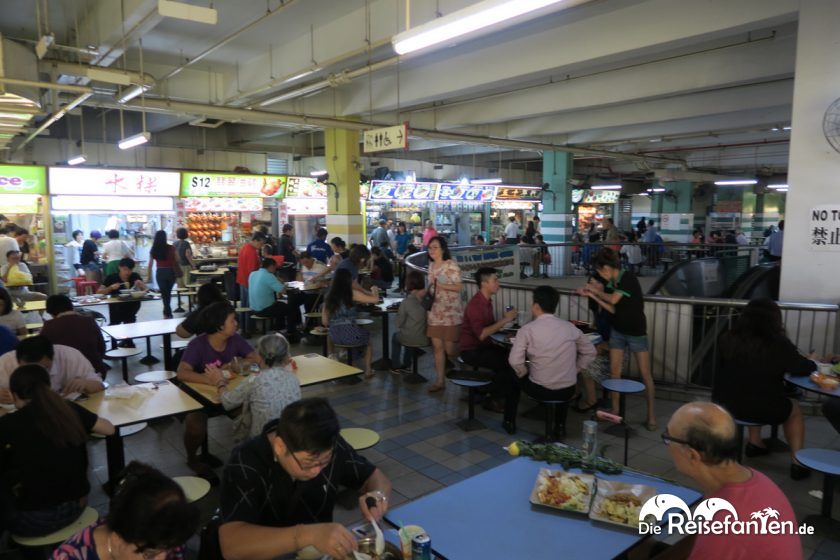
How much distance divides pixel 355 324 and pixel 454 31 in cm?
391

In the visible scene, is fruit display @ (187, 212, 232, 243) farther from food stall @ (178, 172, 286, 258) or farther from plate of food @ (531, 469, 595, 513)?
plate of food @ (531, 469, 595, 513)

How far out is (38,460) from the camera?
2.98m

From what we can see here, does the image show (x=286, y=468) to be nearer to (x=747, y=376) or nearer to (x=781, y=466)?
(x=747, y=376)

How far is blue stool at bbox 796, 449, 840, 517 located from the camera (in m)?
3.49

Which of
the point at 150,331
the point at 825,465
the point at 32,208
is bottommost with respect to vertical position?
the point at 825,465

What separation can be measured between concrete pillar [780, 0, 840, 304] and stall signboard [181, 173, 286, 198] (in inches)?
468

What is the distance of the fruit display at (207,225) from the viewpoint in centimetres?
1441

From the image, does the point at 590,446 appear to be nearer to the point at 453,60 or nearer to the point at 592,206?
the point at 453,60

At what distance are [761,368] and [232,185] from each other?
41.4ft

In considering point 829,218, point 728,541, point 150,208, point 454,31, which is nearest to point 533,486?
point 728,541

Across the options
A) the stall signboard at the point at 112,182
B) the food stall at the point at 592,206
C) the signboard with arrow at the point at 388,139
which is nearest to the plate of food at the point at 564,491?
the signboard with arrow at the point at 388,139

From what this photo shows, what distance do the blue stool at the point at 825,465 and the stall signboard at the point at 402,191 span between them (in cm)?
1303

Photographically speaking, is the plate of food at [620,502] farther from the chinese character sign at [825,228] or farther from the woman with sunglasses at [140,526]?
the chinese character sign at [825,228]

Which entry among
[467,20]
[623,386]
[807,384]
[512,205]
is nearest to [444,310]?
[623,386]
